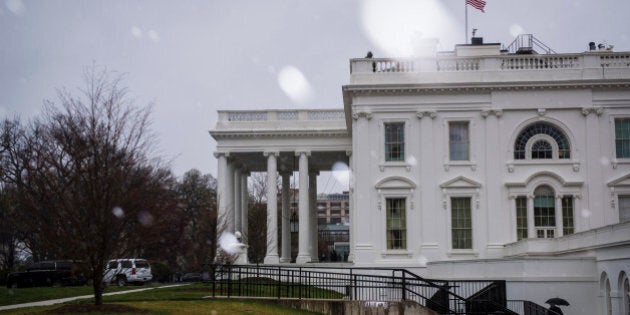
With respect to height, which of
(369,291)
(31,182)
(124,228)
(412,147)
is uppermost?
(412,147)

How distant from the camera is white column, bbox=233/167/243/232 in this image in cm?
5231

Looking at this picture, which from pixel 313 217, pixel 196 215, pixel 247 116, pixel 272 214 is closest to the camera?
pixel 272 214

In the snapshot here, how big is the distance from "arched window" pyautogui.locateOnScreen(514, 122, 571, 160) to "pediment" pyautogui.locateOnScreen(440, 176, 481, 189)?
2.60m

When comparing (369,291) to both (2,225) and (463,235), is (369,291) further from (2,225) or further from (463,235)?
(2,225)

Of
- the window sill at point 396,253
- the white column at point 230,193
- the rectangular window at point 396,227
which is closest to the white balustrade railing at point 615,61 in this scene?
the rectangular window at point 396,227

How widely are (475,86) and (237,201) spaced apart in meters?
21.8

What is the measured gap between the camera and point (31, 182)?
21641 millimetres

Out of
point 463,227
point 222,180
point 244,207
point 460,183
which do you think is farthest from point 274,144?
point 463,227

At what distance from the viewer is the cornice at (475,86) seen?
3731cm

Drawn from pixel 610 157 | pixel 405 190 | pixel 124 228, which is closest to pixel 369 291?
pixel 405 190

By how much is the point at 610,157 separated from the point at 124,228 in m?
26.4

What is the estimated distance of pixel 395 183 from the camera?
38.1 metres

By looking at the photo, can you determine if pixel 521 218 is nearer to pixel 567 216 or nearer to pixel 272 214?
pixel 567 216

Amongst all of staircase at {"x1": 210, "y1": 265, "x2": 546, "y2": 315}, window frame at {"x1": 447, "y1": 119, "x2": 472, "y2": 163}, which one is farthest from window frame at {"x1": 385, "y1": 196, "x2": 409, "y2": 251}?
staircase at {"x1": 210, "y1": 265, "x2": 546, "y2": 315}
